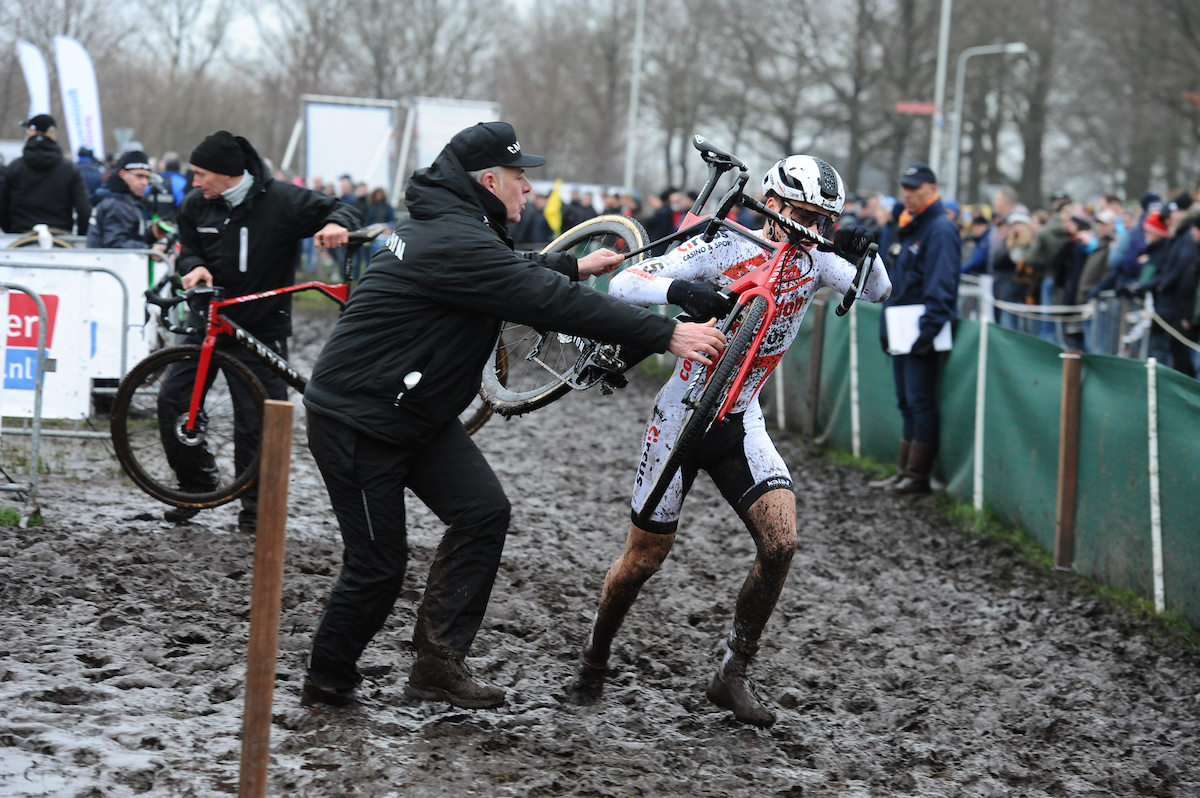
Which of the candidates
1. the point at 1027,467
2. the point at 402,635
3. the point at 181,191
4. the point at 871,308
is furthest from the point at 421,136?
the point at 402,635

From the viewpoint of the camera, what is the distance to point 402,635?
19.0ft

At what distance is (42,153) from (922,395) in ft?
28.1

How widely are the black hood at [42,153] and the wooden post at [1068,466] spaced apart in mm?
9490

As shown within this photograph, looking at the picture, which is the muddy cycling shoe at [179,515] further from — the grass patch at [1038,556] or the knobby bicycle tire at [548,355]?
the grass patch at [1038,556]

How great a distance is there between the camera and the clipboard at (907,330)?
988 centimetres

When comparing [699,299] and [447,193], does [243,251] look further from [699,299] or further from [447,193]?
[699,299]

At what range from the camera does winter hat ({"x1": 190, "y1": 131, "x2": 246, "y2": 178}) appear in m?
6.88

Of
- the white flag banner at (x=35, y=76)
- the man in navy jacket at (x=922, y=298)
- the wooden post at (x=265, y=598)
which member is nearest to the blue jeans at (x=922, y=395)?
the man in navy jacket at (x=922, y=298)

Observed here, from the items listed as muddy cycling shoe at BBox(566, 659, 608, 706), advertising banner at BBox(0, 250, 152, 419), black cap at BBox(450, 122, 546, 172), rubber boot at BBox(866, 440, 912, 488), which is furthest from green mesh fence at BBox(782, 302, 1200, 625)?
advertising banner at BBox(0, 250, 152, 419)

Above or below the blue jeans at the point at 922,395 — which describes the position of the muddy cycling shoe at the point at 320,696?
below

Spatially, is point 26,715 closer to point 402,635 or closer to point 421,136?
point 402,635

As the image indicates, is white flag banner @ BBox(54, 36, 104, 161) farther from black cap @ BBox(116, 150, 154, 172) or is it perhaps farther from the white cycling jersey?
the white cycling jersey

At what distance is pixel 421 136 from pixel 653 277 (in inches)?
936

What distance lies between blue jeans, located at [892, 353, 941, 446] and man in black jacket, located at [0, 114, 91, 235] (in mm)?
8158
